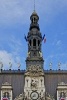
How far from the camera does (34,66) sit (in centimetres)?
11394

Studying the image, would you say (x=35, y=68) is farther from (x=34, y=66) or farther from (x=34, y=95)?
(x=34, y=95)

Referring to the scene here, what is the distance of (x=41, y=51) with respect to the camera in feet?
404

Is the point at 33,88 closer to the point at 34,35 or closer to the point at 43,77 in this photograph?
the point at 43,77

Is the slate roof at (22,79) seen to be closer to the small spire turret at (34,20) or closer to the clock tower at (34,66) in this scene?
the clock tower at (34,66)

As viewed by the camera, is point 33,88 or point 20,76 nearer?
point 33,88

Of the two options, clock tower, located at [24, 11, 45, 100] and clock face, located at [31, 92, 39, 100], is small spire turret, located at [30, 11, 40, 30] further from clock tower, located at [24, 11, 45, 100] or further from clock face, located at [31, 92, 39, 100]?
clock face, located at [31, 92, 39, 100]

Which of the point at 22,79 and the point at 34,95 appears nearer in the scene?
the point at 34,95

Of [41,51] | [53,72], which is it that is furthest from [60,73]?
[41,51]

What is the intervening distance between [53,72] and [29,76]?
9566mm

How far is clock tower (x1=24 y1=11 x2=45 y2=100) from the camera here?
110m

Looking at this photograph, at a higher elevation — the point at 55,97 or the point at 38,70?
the point at 38,70

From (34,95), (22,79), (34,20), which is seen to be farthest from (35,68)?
(34,20)

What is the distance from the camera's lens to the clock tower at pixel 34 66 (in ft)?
361

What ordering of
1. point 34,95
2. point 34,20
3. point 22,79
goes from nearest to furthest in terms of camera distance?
point 34,95 < point 22,79 < point 34,20
